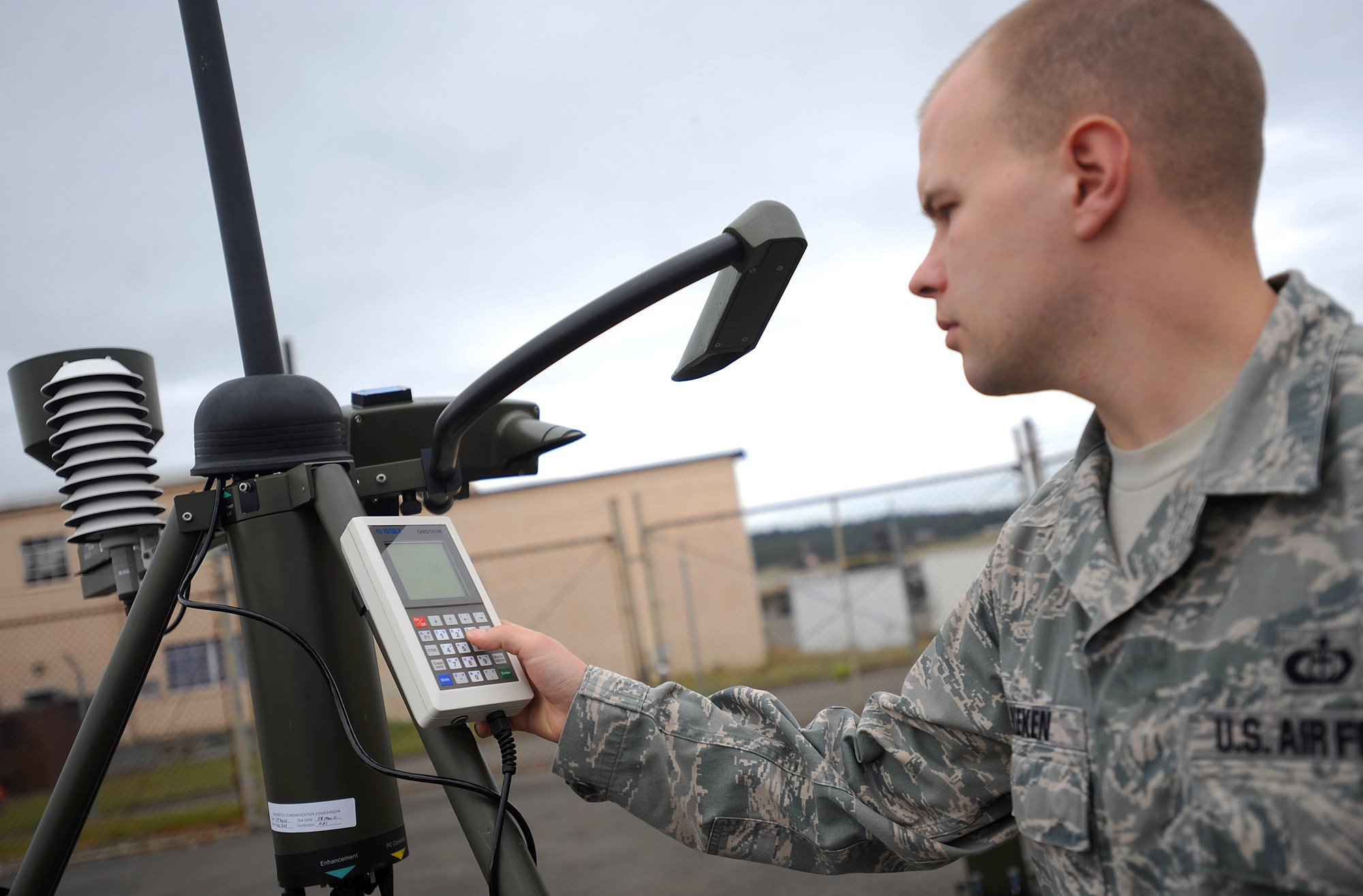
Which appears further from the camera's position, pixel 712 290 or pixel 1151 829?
pixel 712 290

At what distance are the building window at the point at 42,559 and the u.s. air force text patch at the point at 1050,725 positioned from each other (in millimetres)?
16759

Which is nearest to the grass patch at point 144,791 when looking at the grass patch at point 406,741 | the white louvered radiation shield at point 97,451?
the grass patch at point 406,741

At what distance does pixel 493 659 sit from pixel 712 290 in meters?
0.57

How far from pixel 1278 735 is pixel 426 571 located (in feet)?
3.25

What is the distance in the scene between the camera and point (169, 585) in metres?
1.29

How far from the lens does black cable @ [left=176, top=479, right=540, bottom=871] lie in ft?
3.57

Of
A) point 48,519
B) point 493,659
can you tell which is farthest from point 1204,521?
point 48,519

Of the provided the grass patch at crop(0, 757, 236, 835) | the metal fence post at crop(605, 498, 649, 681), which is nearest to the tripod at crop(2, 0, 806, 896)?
the metal fence post at crop(605, 498, 649, 681)

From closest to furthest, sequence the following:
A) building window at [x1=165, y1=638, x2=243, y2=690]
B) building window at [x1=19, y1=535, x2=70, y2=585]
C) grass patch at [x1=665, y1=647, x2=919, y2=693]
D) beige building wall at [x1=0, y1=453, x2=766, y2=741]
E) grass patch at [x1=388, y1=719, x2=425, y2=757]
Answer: grass patch at [x1=665, y1=647, x2=919, y2=693] < grass patch at [x1=388, y1=719, x2=425, y2=757] < beige building wall at [x1=0, y1=453, x2=766, y2=741] < building window at [x1=165, y1=638, x2=243, y2=690] < building window at [x1=19, y1=535, x2=70, y2=585]

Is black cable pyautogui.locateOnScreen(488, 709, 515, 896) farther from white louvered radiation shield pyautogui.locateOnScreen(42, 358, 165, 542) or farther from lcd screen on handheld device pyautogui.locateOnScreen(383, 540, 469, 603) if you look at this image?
white louvered radiation shield pyautogui.locateOnScreen(42, 358, 165, 542)

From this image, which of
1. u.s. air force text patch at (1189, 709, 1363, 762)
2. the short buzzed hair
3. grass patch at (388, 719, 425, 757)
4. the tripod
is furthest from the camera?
grass patch at (388, 719, 425, 757)

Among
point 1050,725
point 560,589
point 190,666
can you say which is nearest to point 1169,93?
point 1050,725

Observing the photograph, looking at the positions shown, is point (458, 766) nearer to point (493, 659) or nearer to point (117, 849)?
point (493, 659)

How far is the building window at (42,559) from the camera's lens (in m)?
14.6
